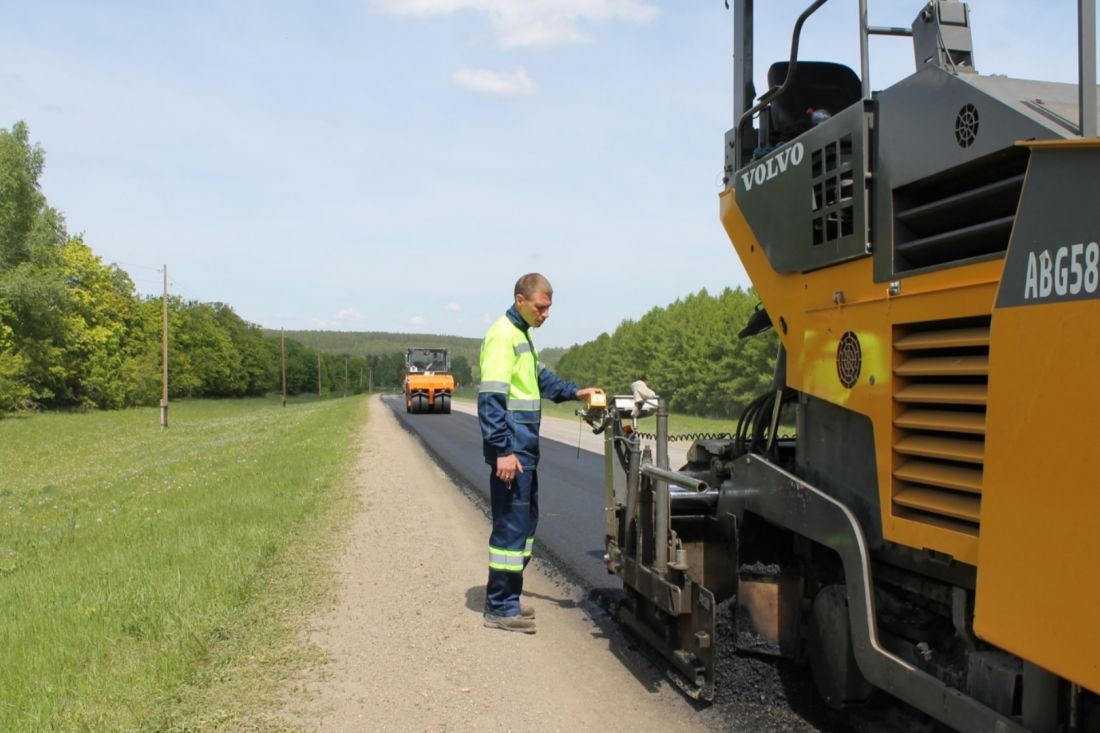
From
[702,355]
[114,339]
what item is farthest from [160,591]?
[114,339]

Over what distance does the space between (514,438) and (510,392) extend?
11.8 inches

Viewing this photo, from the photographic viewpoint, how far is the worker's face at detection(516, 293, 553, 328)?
5.52 meters

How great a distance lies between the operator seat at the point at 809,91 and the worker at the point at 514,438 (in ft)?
5.86

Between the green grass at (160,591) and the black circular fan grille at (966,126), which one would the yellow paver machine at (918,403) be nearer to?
the black circular fan grille at (966,126)

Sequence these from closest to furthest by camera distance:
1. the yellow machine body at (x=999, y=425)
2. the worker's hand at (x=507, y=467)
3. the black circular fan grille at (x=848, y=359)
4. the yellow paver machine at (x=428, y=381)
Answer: the yellow machine body at (x=999, y=425)
the black circular fan grille at (x=848, y=359)
the worker's hand at (x=507, y=467)
the yellow paver machine at (x=428, y=381)

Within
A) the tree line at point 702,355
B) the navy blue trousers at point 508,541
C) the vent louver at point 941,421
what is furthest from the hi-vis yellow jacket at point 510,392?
the tree line at point 702,355

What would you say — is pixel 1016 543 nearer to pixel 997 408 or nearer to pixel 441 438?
pixel 997 408

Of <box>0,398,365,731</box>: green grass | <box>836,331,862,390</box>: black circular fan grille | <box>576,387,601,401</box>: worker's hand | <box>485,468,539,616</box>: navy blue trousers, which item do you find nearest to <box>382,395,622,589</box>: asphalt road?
<box>485,468,539,616</box>: navy blue trousers

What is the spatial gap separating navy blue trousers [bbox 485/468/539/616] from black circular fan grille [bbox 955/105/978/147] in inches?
132

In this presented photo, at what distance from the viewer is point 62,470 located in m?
21.2

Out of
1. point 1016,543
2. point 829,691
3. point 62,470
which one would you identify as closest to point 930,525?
point 1016,543

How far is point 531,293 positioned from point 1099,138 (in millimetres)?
3696

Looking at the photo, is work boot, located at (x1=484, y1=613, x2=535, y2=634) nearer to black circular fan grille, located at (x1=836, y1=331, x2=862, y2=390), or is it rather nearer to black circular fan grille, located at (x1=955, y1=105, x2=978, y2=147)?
black circular fan grille, located at (x1=836, y1=331, x2=862, y2=390)

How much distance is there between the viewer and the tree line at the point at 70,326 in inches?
1754
